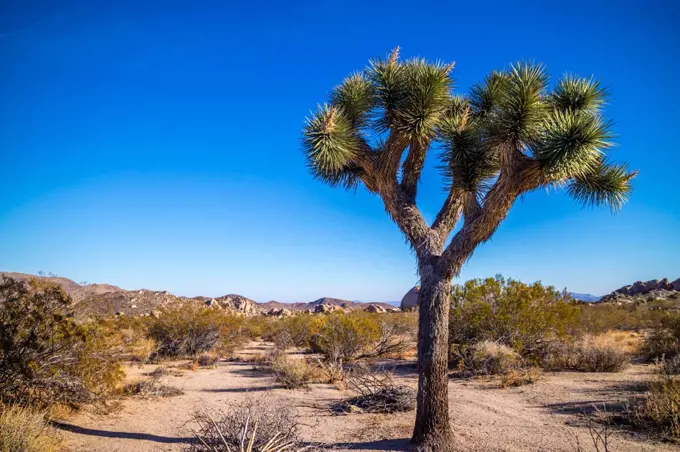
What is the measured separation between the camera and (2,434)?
451 centimetres

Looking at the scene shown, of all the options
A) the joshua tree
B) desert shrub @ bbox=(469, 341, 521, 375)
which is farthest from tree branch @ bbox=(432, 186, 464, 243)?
desert shrub @ bbox=(469, 341, 521, 375)

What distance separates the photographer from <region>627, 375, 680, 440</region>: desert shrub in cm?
557

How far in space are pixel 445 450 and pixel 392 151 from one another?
4396mm

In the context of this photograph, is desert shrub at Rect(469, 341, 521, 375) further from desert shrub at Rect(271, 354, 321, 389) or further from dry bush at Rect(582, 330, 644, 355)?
desert shrub at Rect(271, 354, 321, 389)

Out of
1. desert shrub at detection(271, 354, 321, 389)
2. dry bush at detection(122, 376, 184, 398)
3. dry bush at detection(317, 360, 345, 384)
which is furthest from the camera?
dry bush at detection(317, 360, 345, 384)

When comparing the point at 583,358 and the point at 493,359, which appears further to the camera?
the point at 583,358

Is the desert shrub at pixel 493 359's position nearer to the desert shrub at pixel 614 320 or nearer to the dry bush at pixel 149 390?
the desert shrub at pixel 614 320

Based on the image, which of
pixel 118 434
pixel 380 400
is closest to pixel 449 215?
pixel 380 400

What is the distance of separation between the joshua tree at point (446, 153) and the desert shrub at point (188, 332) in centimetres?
1081

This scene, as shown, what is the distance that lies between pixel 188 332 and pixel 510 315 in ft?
37.7

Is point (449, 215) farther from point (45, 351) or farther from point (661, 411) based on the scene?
point (45, 351)

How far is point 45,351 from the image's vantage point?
6.49 meters

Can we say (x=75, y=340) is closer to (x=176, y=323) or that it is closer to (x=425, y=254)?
(x=425, y=254)

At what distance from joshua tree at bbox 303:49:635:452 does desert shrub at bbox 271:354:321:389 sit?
4827 millimetres
